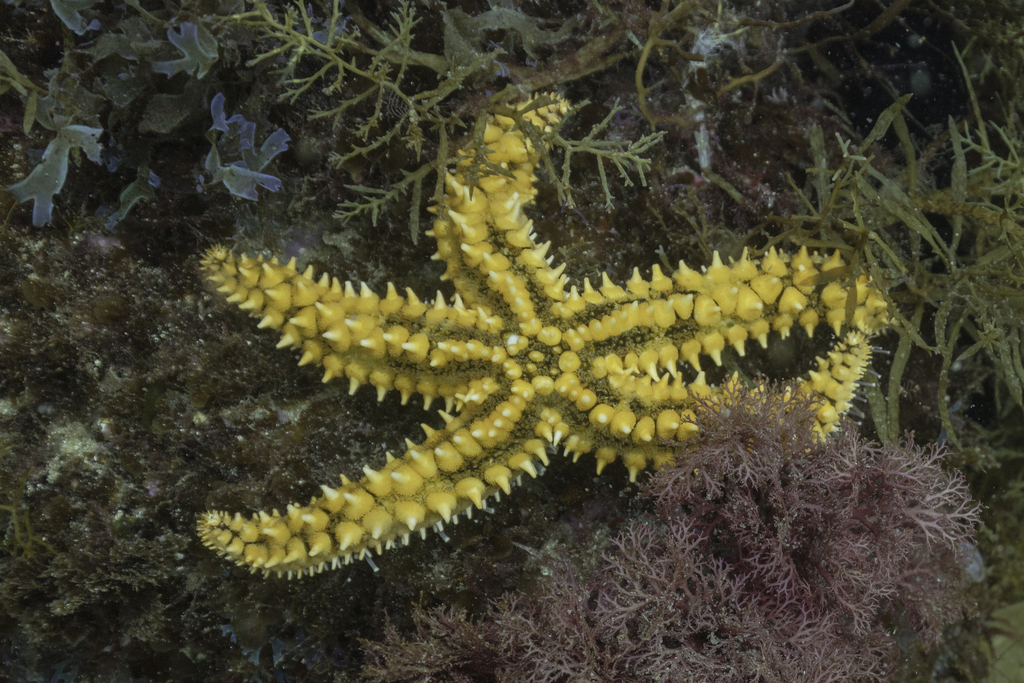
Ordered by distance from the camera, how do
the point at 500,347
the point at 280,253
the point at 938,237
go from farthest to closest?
1. the point at 938,237
2. the point at 280,253
3. the point at 500,347

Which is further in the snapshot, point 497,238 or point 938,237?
point 938,237

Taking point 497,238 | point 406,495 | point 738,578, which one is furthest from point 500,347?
point 738,578

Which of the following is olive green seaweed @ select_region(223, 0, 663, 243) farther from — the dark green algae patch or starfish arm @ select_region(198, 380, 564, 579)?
starfish arm @ select_region(198, 380, 564, 579)

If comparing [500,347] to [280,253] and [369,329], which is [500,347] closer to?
[369,329]

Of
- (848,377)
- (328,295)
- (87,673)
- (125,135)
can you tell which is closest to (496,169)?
(328,295)

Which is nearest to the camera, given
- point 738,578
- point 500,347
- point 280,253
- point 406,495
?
point 406,495

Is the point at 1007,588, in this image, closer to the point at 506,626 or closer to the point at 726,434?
the point at 726,434
